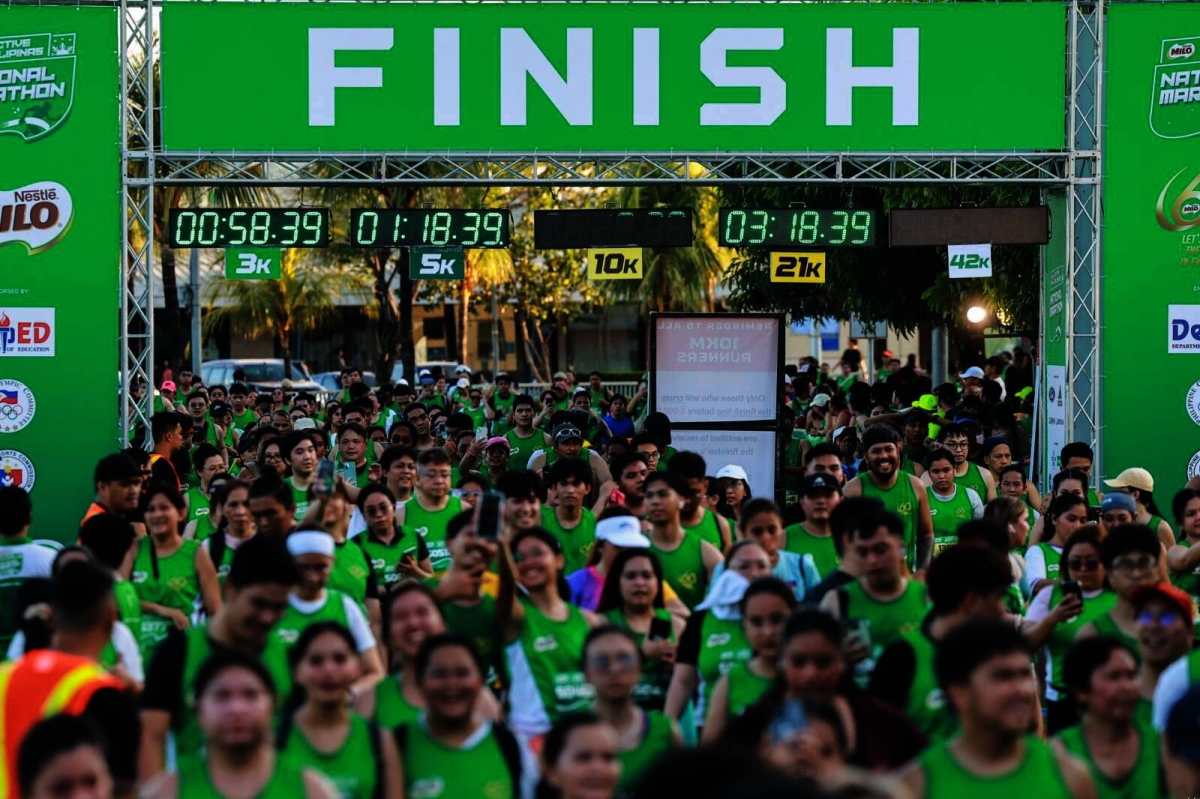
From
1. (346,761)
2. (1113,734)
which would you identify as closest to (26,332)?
(346,761)

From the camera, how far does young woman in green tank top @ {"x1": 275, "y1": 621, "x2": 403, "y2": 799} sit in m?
5.46

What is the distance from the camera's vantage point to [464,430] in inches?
660

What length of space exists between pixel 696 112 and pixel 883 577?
33.6ft

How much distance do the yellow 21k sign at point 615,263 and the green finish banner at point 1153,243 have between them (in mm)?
4797

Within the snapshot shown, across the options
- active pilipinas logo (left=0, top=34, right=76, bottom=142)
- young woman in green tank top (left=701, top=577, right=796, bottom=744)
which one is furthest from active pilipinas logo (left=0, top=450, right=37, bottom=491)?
young woman in green tank top (left=701, top=577, right=796, bottom=744)

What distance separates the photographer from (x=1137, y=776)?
18.2ft

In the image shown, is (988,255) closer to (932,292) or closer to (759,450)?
(759,450)

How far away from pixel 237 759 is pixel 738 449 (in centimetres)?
1205

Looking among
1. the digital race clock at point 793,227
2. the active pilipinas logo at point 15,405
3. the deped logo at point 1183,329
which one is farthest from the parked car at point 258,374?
the deped logo at point 1183,329

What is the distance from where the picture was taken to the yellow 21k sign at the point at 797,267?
57.4 feet

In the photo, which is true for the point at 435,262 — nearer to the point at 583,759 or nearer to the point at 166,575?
the point at 166,575

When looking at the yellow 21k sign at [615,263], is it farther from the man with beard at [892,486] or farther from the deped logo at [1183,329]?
the man with beard at [892,486]

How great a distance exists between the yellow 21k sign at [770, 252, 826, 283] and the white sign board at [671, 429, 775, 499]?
1750 mm

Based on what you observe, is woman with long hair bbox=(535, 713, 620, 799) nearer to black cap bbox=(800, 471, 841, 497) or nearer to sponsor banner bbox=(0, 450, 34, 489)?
black cap bbox=(800, 471, 841, 497)
